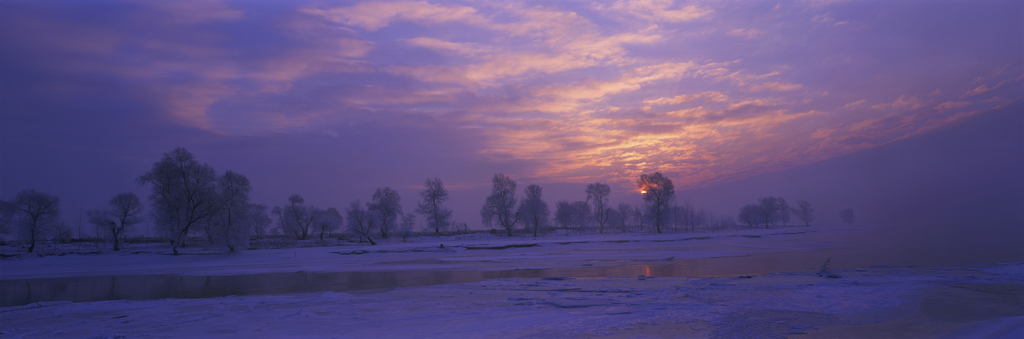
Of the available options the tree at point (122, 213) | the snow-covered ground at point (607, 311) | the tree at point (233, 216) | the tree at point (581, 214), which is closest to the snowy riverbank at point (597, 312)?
the snow-covered ground at point (607, 311)

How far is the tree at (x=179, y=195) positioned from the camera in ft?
124

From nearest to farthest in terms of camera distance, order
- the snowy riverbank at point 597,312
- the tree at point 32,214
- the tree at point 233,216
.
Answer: the snowy riverbank at point 597,312 → the tree at point 233,216 → the tree at point 32,214

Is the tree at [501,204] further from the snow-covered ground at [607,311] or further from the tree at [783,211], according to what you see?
the tree at [783,211]

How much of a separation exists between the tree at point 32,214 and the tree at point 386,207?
34.4 metres

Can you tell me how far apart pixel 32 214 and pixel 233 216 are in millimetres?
23884

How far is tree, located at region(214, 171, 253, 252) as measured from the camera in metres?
37.4

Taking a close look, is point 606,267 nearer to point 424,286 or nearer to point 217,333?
point 424,286

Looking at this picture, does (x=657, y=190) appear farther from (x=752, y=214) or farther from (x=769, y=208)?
(x=752, y=214)

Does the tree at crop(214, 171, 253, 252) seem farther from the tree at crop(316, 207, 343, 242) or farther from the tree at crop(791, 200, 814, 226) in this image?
the tree at crop(791, 200, 814, 226)

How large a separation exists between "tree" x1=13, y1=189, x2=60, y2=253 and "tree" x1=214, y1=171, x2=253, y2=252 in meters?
20.1

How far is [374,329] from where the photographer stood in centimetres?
787

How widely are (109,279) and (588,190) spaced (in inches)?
2908

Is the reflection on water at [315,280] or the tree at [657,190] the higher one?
the tree at [657,190]

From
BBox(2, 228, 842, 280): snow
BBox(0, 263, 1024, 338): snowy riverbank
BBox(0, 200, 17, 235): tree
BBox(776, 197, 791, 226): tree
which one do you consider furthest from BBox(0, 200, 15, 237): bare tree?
BBox(776, 197, 791, 226): tree
